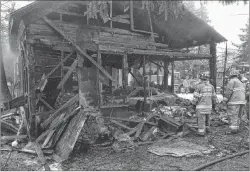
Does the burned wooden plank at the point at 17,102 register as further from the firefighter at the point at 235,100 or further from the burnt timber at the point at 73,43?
the firefighter at the point at 235,100

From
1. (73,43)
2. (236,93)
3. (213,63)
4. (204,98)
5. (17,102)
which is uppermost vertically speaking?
(73,43)

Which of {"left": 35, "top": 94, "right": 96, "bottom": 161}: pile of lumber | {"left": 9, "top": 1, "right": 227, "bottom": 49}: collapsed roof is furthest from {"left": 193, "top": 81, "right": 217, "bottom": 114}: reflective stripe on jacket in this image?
{"left": 9, "top": 1, "right": 227, "bottom": 49}: collapsed roof

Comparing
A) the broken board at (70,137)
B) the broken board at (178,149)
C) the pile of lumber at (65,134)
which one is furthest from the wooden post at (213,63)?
the broken board at (70,137)

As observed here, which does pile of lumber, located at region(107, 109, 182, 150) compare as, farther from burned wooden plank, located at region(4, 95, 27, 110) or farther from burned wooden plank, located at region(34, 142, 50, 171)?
burned wooden plank, located at region(4, 95, 27, 110)

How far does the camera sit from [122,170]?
5.26m

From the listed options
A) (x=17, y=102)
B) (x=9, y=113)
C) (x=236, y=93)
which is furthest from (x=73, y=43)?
(x=236, y=93)

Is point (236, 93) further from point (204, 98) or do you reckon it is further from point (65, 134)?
point (65, 134)

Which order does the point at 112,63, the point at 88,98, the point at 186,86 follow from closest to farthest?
1. the point at 88,98
2. the point at 112,63
3. the point at 186,86

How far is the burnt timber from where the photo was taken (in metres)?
8.40

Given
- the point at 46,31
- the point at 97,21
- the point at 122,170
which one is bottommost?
the point at 122,170

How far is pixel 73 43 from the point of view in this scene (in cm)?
890

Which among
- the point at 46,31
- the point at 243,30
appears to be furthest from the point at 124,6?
the point at 243,30

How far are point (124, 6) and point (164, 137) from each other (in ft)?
20.9

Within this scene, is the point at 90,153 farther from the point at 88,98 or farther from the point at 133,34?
the point at 133,34
